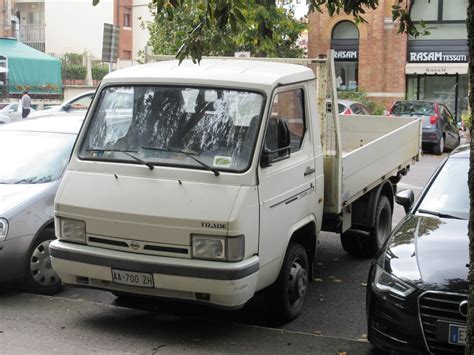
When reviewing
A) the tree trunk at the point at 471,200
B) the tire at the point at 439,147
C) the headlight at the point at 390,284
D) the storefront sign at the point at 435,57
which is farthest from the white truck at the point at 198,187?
the storefront sign at the point at 435,57

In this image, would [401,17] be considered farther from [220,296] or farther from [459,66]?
[459,66]

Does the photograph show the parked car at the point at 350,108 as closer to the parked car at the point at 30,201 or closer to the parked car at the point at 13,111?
the parked car at the point at 30,201

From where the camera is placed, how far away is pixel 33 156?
729 centimetres

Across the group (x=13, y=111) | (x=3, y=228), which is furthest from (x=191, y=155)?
(x=13, y=111)

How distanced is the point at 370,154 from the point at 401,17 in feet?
7.66

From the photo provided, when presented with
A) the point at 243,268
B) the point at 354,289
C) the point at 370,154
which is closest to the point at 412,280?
the point at 243,268

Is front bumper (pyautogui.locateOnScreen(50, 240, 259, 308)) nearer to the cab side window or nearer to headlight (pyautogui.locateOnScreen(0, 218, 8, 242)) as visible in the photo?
headlight (pyautogui.locateOnScreen(0, 218, 8, 242))

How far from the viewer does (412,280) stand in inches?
186

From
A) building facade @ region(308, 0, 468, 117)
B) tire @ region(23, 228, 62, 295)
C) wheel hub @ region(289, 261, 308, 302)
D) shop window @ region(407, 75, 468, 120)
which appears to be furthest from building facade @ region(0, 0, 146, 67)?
wheel hub @ region(289, 261, 308, 302)

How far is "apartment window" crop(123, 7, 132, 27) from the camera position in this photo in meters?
53.6

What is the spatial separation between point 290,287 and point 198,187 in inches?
56.6

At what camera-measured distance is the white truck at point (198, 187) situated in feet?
16.9

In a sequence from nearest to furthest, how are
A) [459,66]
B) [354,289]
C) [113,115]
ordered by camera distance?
[113,115]
[354,289]
[459,66]

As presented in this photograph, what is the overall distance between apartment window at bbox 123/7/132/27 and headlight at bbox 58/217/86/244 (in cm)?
5018
